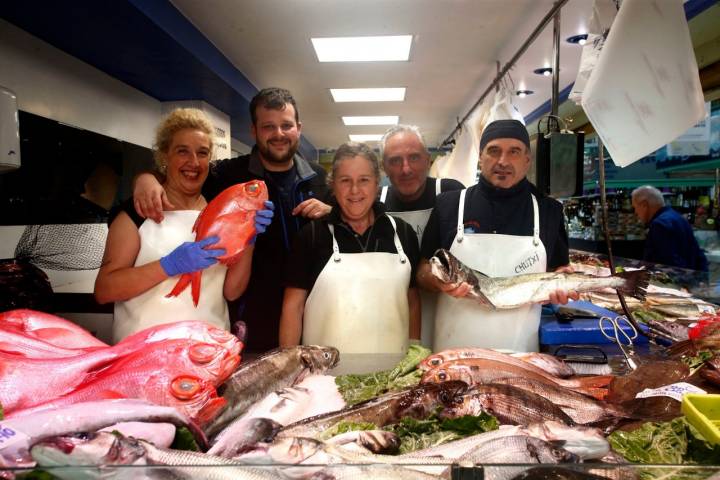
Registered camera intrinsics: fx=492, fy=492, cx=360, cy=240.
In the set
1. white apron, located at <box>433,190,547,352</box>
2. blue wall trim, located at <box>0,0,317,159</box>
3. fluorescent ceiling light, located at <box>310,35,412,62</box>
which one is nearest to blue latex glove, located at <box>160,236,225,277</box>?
white apron, located at <box>433,190,547,352</box>

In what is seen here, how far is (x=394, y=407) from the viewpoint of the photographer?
5.30ft

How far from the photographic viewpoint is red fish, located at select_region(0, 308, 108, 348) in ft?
5.71

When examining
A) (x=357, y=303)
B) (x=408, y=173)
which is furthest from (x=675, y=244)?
(x=357, y=303)

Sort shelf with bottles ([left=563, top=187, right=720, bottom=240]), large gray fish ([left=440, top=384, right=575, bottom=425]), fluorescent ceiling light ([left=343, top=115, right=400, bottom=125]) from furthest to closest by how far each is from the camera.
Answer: fluorescent ceiling light ([left=343, top=115, right=400, bottom=125]), shelf with bottles ([left=563, top=187, right=720, bottom=240]), large gray fish ([left=440, top=384, right=575, bottom=425])

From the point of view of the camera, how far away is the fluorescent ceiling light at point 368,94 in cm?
766

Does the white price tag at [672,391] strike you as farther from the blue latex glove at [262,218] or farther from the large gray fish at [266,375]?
the blue latex glove at [262,218]

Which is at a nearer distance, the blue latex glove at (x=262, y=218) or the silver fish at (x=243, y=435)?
the silver fish at (x=243, y=435)

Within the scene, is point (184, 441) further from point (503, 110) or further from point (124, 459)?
point (503, 110)

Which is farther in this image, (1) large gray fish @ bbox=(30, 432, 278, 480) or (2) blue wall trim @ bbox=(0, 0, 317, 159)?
(2) blue wall trim @ bbox=(0, 0, 317, 159)

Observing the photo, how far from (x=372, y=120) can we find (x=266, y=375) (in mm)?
8839

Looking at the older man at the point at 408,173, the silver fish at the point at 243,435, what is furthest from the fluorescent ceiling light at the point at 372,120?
the silver fish at the point at 243,435

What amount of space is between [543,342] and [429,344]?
2.33ft

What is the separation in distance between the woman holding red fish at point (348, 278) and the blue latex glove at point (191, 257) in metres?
0.58

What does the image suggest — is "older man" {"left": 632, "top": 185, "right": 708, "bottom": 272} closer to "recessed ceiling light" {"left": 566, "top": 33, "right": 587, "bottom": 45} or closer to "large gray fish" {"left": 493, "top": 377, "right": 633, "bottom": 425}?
"recessed ceiling light" {"left": 566, "top": 33, "right": 587, "bottom": 45}
